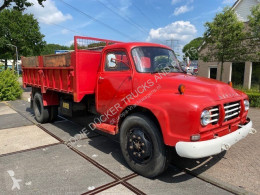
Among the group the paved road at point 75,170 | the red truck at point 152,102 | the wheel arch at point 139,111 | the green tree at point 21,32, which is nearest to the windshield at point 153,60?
the red truck at point 152,102

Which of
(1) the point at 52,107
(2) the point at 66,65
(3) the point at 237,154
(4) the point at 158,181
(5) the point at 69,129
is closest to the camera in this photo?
(4) the point at 158,181

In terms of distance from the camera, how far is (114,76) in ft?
13.9

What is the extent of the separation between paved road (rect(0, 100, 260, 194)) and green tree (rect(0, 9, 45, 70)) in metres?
31.0

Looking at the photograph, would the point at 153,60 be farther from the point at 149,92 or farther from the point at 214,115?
the point at 214,115

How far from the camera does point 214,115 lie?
9.95 ft

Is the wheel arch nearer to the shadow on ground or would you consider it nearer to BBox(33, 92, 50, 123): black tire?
the shadow on ground

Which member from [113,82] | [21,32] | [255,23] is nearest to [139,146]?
→ [113,82]

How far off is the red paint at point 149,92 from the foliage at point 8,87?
745cm

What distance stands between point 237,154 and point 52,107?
529cm

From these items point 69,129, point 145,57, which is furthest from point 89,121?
point 145,57

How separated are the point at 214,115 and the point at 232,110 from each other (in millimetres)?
596

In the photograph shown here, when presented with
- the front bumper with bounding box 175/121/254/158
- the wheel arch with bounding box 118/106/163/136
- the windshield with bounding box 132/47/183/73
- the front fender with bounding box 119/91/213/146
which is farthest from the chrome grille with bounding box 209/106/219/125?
the windshield with bounding box 132/47/183/73

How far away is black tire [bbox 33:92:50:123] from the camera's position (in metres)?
6.64

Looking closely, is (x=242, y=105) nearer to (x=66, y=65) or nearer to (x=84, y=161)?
(x=84, y=161)
